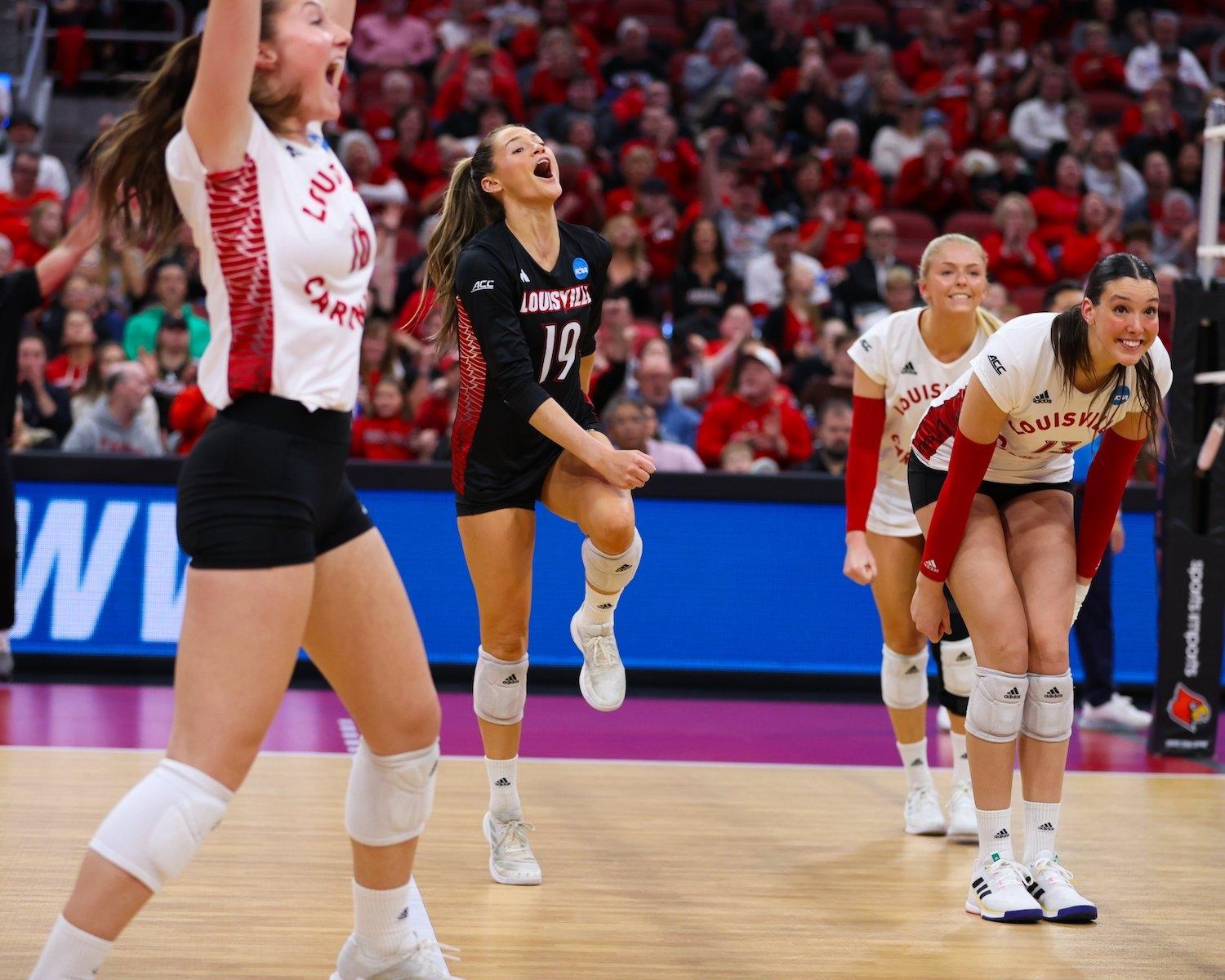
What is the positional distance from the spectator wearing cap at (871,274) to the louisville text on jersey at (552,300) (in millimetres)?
6810

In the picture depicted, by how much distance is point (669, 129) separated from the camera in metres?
12.1

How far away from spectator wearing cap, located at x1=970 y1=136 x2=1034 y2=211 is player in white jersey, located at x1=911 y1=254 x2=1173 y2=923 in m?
8.55

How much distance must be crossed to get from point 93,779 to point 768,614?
11.8 ft

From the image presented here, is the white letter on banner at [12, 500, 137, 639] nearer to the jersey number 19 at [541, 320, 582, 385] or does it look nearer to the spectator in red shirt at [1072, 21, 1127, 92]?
the jersey number 19 at [541, 320, 582, 385]

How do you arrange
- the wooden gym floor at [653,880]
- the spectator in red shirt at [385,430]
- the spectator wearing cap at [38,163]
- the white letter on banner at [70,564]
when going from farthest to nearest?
the spectator wearing cap at [38,163], the spectator in red shirt at [385,430], the white letter on banner at [70,564], the wooden gym floor at [653,880]

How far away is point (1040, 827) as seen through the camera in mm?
4176

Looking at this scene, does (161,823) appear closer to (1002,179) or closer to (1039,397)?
(1039,397)

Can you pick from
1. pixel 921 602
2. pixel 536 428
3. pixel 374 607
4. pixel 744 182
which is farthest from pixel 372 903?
pixel 744 182

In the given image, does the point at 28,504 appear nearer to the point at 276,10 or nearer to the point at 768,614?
the point at 768,614

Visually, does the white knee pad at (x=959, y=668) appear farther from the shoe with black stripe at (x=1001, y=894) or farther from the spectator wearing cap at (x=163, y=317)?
the spectator wearing cap at (x=163, y=317)

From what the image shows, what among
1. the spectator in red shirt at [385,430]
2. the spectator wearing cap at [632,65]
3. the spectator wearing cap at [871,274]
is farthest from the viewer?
the spectator wearing cap at [632,65]

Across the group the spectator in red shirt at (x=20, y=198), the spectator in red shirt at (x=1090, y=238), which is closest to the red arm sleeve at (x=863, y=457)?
the spectator in red shirt at (x=1090, y=238)

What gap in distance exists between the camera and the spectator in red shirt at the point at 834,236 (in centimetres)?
1166

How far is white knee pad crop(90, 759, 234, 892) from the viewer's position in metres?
2.62
